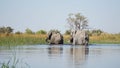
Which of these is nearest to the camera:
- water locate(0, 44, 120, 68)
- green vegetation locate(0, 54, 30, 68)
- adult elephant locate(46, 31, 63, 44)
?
green vegetation locate(0, 54, 30, 68)

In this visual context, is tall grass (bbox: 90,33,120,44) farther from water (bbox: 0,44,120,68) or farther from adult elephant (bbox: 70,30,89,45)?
water (bbox: 0,44,120,68)

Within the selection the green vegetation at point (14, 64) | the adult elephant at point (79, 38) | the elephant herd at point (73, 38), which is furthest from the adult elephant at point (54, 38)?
the green vegetation at point (14, 64)

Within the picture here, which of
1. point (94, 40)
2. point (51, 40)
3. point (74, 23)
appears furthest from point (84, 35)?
point (74, 23)

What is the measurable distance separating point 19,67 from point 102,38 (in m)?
58.8

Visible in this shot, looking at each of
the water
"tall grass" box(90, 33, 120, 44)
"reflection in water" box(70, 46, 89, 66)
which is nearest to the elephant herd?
"tall grass" box(90, 33, 120, 44)

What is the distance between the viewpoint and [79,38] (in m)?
67.1

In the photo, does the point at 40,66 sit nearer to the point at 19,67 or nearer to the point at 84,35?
the point at 19,67

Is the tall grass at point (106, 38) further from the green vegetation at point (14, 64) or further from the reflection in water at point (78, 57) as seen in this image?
the green vegetation at point (14, 64)

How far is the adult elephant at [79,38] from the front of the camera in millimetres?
66000

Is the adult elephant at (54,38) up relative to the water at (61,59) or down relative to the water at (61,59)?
up

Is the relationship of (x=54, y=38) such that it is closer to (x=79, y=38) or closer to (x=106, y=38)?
(x=79, y=38)

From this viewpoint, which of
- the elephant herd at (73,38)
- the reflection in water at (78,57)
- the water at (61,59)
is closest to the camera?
the water at (61,59)

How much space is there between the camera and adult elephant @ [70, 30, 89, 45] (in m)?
66.0

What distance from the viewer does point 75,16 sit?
105 metres
